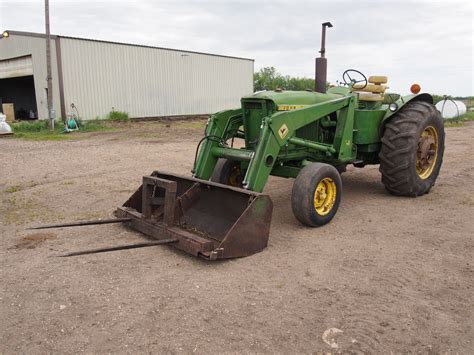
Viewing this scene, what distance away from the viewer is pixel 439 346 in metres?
2.90

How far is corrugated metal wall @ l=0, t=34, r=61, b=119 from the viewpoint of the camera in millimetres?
19781

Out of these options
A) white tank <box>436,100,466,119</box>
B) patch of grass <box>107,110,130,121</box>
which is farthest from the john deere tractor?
patch of grass <box>107,110,130,121</box>

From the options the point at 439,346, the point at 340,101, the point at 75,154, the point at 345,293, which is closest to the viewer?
the point at 439,346

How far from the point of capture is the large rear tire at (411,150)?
20.2 feet

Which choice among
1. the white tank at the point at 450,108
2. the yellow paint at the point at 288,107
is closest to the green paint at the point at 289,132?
the yellow paint at the point at 288,107

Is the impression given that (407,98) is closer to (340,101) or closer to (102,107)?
(340,101)

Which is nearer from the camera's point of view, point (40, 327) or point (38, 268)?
point (40, 327)

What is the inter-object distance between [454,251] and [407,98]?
290 cm

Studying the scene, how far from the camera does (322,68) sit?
6.32 meters

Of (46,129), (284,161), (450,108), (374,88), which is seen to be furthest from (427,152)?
(450,108)

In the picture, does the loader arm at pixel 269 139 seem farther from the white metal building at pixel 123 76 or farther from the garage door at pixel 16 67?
the garage door at pixel 16 67

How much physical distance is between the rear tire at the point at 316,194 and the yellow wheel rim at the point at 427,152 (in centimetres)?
200

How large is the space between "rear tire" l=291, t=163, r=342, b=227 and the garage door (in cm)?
1978

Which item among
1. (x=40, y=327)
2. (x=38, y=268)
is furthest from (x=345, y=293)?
(x=38, y=268)
